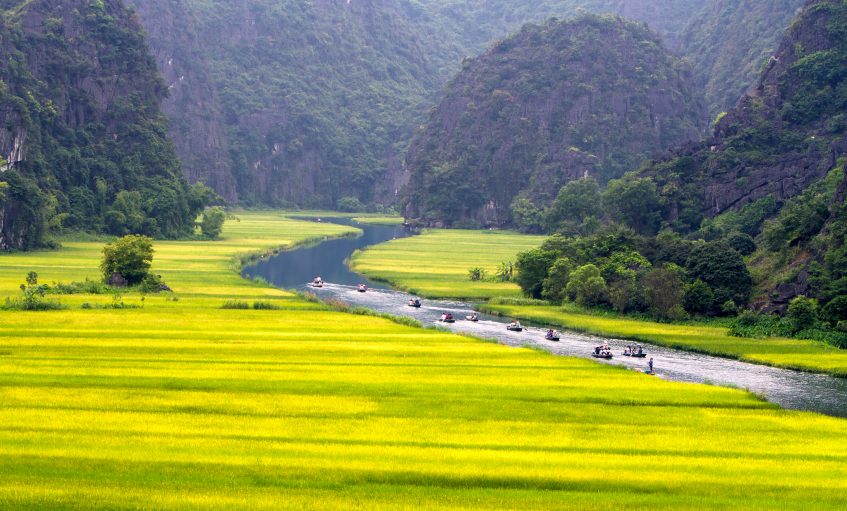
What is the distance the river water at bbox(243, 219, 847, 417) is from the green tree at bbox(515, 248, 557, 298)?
8.49 meters

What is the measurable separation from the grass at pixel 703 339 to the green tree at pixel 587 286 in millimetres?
2119

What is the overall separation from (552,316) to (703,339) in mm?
14561

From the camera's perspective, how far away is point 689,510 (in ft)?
99.0

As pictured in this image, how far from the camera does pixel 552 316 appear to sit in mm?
82250

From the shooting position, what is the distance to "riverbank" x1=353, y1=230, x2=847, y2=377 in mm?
63675

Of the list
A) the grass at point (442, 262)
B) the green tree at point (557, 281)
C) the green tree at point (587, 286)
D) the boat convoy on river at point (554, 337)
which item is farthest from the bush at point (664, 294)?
the grass at point (442, 262)

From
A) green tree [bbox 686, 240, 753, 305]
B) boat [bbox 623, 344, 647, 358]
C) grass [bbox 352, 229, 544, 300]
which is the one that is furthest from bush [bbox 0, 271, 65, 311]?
Result: green tree [bbox 686, 240, 753, 305]

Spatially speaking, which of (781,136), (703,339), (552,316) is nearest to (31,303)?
(552,316)

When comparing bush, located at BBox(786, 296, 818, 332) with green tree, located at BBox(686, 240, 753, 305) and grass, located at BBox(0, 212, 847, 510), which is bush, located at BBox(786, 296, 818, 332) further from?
grass, located at BBox(0, 212, 847, 510)

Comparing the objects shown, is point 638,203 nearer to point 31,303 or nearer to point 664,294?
point 664,294

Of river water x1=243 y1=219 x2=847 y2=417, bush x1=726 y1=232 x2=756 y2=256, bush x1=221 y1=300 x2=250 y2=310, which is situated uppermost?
bush x1=726 y1=232 x2=756 y2=256

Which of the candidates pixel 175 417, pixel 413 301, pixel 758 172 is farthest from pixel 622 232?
pixel 175 417

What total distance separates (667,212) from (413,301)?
5480 cm

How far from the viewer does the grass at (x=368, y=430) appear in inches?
1219
